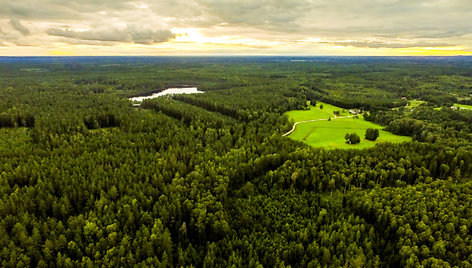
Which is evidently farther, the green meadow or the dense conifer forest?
the green meadow

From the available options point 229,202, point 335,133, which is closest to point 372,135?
point 335,133

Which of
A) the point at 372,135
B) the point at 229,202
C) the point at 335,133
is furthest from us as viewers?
the point at 335,133

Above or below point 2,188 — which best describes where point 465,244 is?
below

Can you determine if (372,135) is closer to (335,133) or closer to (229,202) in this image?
(335,133)

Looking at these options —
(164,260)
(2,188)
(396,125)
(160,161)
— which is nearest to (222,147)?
(160,161)

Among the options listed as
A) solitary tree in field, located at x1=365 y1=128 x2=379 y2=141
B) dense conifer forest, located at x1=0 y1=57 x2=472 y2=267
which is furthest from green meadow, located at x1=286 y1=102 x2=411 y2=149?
dense conifer forest, located at x1=0 y1=57 x2=472 y2=267

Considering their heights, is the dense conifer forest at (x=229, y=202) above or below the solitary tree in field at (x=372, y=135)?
below

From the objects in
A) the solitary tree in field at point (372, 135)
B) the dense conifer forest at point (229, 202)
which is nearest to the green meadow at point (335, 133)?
the solitary tree in field at point (372, 135)

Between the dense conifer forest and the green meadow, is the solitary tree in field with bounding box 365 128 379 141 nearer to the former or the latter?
the green meadow

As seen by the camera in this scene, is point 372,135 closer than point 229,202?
No

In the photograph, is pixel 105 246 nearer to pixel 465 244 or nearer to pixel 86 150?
pixel 86 150

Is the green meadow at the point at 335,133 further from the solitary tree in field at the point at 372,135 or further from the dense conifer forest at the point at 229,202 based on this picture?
the dense conifer forest at the point at 229,202
